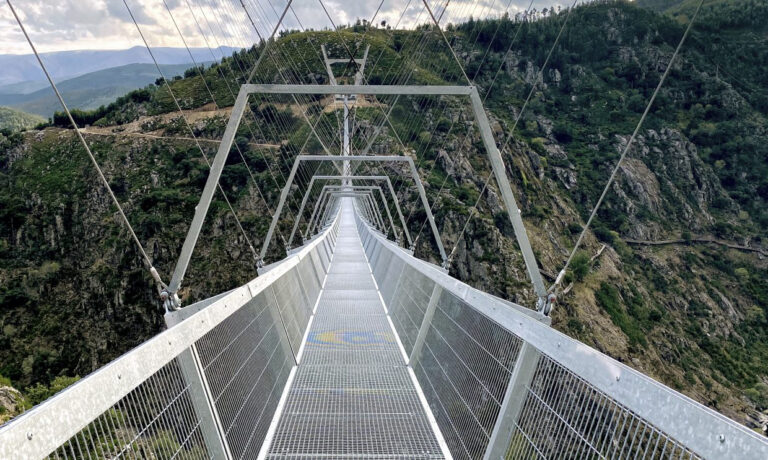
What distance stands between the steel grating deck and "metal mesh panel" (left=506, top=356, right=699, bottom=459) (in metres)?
1.23

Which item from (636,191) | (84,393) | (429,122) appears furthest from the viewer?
(636,191)

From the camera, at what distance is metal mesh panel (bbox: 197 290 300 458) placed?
3.35m

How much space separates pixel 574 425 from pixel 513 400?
67cm

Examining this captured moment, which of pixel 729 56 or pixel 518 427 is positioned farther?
pixel 729 56

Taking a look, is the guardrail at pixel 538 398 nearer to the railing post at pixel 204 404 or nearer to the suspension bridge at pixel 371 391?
the suspension bridge at pixel 371 391

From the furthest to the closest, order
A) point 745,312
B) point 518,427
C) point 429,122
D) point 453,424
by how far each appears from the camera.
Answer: point 429,122 < point 745,312 < point 453,424 < point 518,427

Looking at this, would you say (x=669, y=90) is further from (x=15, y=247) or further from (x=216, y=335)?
(x=216, y=335)

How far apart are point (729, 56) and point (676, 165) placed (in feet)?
128

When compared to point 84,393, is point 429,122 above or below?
above

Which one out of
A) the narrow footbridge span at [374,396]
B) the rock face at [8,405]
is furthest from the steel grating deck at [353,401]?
the rock face at [8,405]

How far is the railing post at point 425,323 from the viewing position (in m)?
5.61

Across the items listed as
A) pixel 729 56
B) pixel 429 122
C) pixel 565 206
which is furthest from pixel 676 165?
pixel 429 122

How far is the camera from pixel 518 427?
322cm

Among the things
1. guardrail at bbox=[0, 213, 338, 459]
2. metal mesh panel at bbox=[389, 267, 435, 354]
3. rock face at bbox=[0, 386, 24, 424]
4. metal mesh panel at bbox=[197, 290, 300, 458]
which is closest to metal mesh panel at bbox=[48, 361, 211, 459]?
guardrail at bbox=[0, 213, 338, 459]
